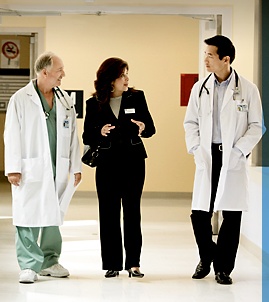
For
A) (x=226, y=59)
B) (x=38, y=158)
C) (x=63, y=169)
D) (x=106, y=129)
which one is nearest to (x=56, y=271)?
(x=63, y=169)

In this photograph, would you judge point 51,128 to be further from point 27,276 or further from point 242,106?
point 242,106

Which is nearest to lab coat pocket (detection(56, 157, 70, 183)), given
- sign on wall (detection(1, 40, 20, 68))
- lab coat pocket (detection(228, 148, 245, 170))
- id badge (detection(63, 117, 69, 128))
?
id badge (detection(63, 117, 69, 128))

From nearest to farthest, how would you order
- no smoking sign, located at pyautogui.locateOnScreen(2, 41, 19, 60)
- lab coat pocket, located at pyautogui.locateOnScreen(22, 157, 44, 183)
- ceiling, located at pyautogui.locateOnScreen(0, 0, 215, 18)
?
1. lab coat pocket, located at pyautogui.locateOnScreen(22, 157, 44, 183)
2. ceiling, located at pyautogui.locateOnScreen(0, 0, 215, 18)
3. no smoking sign, located at pyautogui.locateOnScreen(2, 41, 19, 60)

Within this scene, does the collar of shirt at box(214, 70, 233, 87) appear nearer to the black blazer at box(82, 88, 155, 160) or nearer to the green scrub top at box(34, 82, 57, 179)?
the black blazer at box(82, 88, 155, 160)

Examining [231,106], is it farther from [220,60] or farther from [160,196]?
[160,196]

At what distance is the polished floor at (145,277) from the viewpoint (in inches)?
216

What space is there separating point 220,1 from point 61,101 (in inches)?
113

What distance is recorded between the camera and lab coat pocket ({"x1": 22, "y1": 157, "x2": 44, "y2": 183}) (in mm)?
5824

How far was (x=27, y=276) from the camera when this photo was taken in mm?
5852

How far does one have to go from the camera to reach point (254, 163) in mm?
8078

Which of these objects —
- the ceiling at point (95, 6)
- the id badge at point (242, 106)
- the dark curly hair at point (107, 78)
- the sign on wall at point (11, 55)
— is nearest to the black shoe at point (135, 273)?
the dark curly hair at point (107, 78)

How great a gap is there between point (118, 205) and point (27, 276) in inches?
31.7

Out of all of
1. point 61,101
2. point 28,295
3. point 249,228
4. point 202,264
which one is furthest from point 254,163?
point 28,295

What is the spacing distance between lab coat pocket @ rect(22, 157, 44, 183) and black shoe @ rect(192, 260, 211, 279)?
1.32 m
